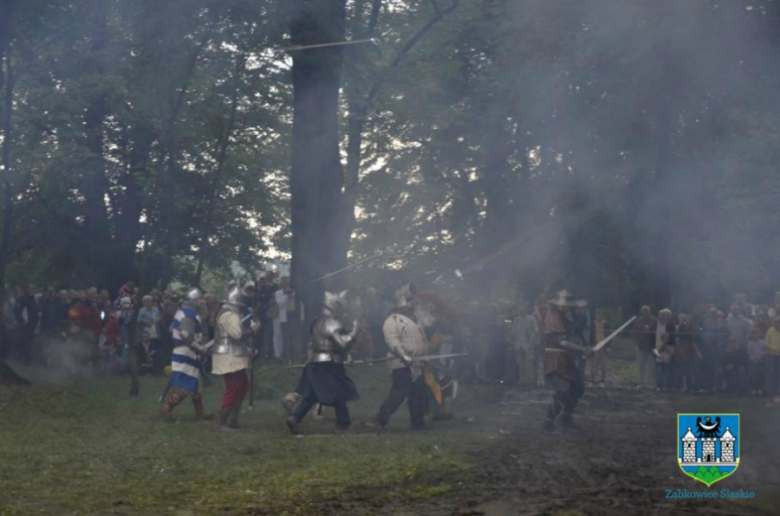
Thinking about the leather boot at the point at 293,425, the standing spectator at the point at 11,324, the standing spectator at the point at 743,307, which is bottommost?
the leather boot at the point at 293,425

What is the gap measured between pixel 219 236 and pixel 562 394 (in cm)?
2183

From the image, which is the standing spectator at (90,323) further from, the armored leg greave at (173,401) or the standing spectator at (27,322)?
the armored leg greave at (173,401)

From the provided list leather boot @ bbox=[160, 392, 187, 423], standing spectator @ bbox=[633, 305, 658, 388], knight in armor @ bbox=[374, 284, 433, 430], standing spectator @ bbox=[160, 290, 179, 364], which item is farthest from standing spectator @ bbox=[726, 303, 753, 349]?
leather boot @ bbox=[160, 392, 187, 423]

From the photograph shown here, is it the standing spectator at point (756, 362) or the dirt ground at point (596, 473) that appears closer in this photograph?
the dirt ground at point (596, 473)

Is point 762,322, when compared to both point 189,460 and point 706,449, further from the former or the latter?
point 189,460

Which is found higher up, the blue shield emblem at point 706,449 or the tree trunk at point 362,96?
the tree trunk at point 362,96

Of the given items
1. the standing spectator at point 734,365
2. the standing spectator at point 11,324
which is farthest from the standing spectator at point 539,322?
the standing spectator at point 11,324

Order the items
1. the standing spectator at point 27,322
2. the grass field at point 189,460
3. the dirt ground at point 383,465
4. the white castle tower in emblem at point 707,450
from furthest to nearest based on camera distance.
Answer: the standing spectator at point 27,322, the white castle tower in emblem at point 707,450, the grass field at point 189,460, the dirt ground at point 383,465

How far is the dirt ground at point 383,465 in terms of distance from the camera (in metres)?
9.60

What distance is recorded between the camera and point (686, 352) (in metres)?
21.7

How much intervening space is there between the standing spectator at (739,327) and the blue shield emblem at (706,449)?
35.3 feet

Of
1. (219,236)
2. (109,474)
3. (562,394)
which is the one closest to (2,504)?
(109,474)

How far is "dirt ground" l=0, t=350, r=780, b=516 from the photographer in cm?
960

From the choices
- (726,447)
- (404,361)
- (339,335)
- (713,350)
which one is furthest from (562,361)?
(713,350)
